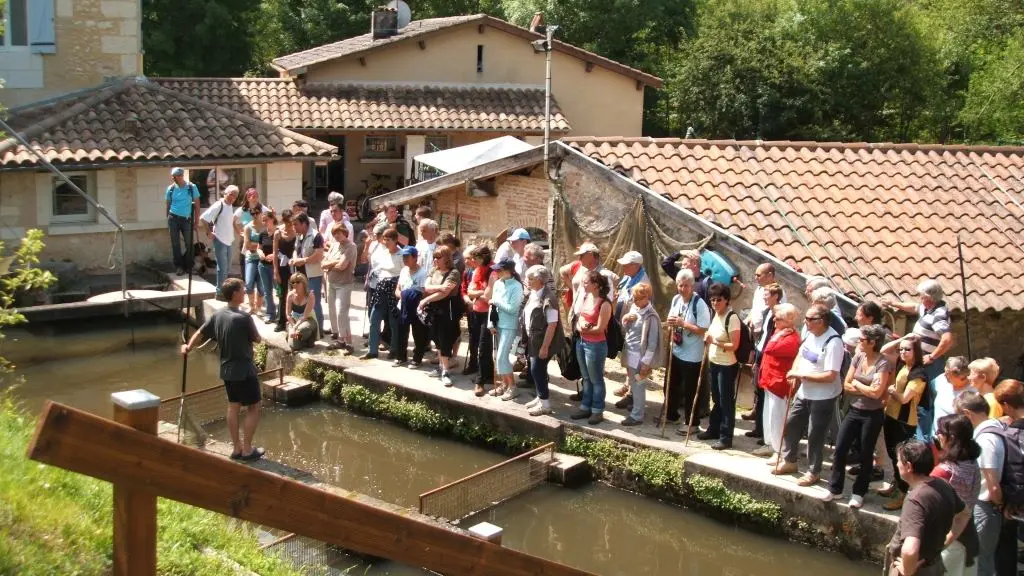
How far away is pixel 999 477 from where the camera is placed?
6.95m

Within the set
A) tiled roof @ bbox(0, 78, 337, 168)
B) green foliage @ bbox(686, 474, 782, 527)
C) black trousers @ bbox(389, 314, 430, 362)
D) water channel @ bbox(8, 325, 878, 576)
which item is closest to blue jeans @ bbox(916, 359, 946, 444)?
water channel @ bbox(8, 325, 878, 576)

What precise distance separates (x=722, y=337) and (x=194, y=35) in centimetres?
2538

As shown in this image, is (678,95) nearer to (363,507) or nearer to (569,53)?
(569,53)

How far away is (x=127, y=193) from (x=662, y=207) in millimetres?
10250

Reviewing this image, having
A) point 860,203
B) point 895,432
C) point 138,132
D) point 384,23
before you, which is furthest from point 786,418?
point 384,23

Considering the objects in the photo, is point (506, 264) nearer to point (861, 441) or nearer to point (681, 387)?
point (681, 387)

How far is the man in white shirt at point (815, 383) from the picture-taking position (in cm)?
863

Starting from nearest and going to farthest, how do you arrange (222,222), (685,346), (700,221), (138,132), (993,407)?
(993,407)
(685,346)
(700,221)
(222,222)
(138,132)

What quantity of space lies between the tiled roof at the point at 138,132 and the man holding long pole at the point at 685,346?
10.5 meters

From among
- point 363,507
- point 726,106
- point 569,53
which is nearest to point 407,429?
point 363,507

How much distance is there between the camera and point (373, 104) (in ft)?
78.3

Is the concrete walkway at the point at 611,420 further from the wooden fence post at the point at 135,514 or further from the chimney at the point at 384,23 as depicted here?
the chimney at the point at 384,23

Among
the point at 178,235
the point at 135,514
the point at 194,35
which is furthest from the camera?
the point at 194,35

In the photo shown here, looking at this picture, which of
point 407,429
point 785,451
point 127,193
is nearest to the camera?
point 785,451
